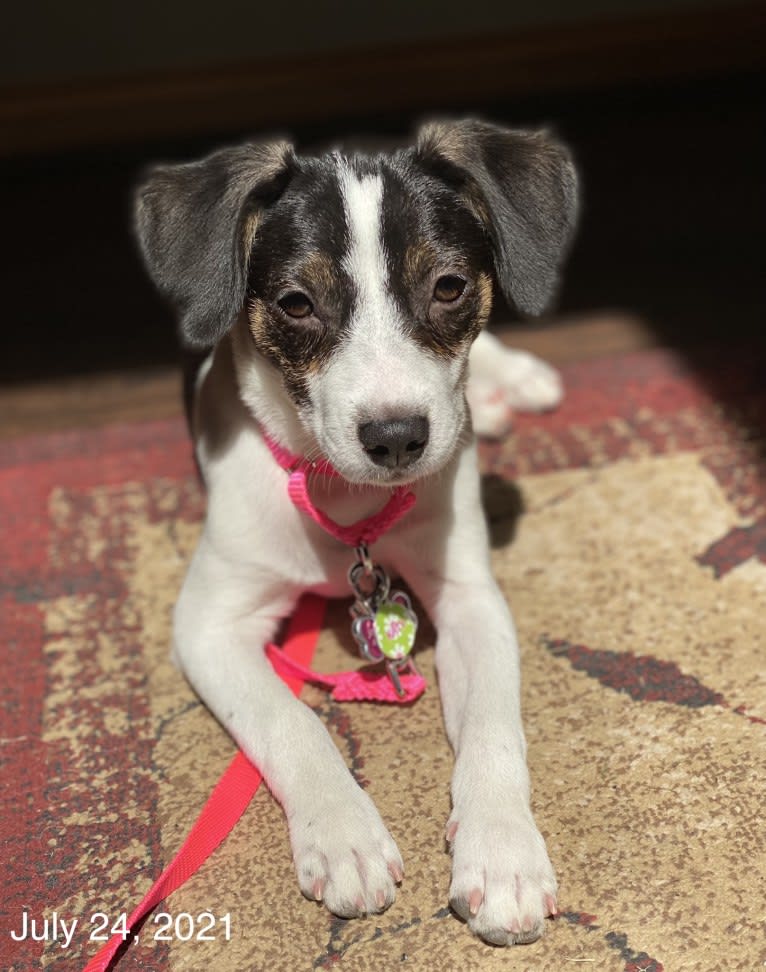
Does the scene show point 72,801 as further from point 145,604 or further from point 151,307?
point 151,307

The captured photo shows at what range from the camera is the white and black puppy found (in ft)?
7.93

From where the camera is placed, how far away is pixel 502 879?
2277 mm

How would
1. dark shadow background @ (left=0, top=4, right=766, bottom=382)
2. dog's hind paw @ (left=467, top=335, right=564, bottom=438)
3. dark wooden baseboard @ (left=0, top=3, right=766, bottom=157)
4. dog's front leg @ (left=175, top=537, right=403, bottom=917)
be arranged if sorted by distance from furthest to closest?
dark wooden baseboard @ (left=0, top=3, right=766, bottom=157) → dark shadow background @ (left=0, top=4, right=766, bottom=382) → dog's hind paw @ (left=467, top=335, right=564, bottom=438) → dog's front leg @ (left=175, top=537, right=403, bottom=917)

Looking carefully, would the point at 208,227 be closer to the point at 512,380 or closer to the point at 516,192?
the point at 516,192

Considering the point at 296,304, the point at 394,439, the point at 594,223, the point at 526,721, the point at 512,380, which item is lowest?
the point at 594,223

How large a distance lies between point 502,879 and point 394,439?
3.02 ft

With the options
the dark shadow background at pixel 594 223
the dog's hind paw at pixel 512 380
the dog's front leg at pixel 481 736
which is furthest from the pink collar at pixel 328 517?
the dark shadow background at pixel 594 223

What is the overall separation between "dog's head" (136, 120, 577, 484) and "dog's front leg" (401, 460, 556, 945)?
1.45ft

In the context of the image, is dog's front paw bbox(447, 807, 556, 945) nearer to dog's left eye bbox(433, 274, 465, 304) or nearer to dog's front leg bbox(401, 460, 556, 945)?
dog's front leg bbox(401, 460, 556, 945)

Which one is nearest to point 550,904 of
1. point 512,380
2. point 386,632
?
point 386,632

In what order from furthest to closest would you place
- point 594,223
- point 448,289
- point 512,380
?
1. point 594,223
2. point 512,380
3. point 448,289

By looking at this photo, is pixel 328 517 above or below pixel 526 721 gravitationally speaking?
above

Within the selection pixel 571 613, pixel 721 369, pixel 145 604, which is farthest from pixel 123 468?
pixel 721 369

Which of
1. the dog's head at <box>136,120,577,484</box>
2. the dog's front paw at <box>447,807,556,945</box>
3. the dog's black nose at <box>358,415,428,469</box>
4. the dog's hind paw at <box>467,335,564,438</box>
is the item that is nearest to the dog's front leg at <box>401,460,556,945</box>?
the dog's front paw at <box>447,807,556,945</box>
